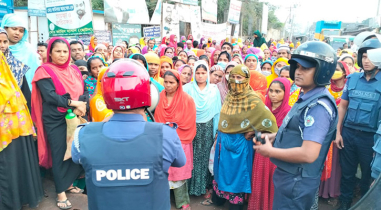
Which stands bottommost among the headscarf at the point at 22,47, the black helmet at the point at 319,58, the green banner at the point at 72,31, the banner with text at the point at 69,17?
the black helmet at the point at 319,58

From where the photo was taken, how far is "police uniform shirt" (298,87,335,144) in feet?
5.49

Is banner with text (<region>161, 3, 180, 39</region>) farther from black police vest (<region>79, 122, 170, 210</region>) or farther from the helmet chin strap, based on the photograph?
black police vest (<region>79, 122, 170, 210</region>)

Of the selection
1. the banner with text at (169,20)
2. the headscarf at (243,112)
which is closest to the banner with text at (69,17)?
the banner with text at (169,20)

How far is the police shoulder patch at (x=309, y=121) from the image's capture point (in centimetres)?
170

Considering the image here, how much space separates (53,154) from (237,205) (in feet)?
6.87

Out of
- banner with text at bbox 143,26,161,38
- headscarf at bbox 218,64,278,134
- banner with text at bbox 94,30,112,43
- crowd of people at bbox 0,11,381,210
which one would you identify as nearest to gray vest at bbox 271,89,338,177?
crowd of people at bbox 0,11,381,210

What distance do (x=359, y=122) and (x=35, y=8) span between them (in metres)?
12.3

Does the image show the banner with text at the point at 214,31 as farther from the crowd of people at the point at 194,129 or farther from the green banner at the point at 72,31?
the crowd of people at the point at 194,129

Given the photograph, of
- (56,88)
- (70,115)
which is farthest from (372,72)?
(56,88)

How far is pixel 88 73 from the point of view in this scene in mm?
4004

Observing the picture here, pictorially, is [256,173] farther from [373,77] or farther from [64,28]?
[64,28]

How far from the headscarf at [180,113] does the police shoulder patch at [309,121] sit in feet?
5.61

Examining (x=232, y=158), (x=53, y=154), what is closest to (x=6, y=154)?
(x=53, y=154)

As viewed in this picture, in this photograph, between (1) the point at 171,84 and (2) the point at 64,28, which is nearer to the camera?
(1) the point at 171,84
